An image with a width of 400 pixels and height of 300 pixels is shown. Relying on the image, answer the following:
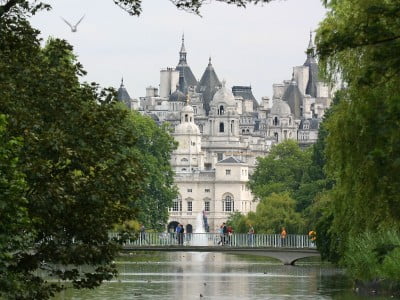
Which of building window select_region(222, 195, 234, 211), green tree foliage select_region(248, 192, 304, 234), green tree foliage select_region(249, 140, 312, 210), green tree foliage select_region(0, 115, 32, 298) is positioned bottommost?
green tree foliage select_region(0, 115, 32, 298)

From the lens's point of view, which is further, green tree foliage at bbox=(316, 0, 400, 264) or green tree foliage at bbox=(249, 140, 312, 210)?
green tree foliage at bbox=(249, 140, 312, 210)

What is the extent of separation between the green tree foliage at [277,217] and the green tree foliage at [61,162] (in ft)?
171

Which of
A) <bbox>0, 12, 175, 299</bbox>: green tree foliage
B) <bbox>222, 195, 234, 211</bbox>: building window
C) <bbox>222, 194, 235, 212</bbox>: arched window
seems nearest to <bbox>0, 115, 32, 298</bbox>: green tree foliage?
<bbox>0, 12, 175, 299</bbox>: green tree foliage

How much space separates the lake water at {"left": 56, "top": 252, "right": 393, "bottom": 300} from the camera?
42531 millimetres

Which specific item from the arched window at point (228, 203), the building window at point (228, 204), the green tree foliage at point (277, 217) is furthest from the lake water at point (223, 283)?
the building window at point (228, 204)

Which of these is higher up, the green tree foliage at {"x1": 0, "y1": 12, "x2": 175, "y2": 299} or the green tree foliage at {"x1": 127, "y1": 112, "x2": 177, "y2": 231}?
the green tree foliage at {"x1": 127, "y1": 112, "x2": 177, "y2": 231}

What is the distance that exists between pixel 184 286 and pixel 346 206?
14499mm

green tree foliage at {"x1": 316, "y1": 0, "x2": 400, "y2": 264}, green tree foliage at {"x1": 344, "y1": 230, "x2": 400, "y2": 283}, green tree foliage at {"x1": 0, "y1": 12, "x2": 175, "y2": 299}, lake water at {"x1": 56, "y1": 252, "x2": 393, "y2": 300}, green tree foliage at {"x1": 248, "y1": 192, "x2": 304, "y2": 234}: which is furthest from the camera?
green tree foliage at {"x1": 248, "y1": 192, "x2": 304, "y2": 234}

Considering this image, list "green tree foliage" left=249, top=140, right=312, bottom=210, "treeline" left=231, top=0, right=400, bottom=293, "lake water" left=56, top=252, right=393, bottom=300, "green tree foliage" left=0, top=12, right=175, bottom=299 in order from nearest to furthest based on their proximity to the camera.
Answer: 1. "treeline" left=231, top=0, right=400, bottom=293
2. "green tree foliage" left=0, top=12, right=175, bottom=299
3. "lake water" left=56, top=252, right=393, bottom=300
4. "green tree foliage" left=249, top=140, right=312, bottom=210

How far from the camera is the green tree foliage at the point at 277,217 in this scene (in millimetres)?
83562

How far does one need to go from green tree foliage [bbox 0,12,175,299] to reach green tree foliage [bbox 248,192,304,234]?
52.1 metres

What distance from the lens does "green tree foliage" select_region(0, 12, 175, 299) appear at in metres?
24.2

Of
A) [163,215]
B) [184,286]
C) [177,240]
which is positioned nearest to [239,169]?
[163,215]

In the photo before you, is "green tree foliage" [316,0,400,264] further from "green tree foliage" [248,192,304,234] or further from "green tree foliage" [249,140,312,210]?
"green tree foliage" [249,140,312,210]
